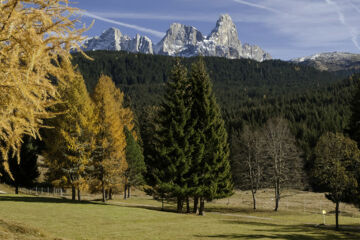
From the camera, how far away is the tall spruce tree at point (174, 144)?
30.7 metres

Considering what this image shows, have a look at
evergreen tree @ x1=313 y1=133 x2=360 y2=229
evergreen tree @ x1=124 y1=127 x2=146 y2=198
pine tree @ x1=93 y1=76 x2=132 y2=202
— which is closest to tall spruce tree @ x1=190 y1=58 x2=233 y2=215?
pine tree @ x1=93 y1=76 x2=132 y2=202

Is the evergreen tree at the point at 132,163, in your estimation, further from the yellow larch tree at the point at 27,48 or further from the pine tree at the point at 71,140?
the yellow larch tree at the point at 27,48

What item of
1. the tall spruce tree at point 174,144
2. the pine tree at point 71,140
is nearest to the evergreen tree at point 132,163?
the pine tree at point 71,140

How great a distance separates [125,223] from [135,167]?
31.2 meters

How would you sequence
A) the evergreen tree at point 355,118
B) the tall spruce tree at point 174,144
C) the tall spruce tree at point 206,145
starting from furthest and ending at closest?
Result: the evergreen tree at point 355,118 → the tall spruce tree at point 206,145 → the tall spruce tree at point 174,144

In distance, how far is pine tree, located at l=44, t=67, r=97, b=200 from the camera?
30547 millimetres

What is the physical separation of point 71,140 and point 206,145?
1317cm

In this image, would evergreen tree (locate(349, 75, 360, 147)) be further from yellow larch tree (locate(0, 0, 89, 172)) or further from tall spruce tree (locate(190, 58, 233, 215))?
yellow larch tree (locate(0, 0, 89, 172))

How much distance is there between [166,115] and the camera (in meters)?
32.6

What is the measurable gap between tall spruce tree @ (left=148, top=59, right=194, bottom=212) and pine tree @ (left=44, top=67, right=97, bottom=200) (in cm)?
660

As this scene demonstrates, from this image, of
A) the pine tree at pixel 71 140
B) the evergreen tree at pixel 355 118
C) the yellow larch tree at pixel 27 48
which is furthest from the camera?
the evergreen tree at pixel 355 118

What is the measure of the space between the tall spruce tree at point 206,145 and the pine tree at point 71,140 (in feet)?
34.0

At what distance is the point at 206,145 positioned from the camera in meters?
33.0

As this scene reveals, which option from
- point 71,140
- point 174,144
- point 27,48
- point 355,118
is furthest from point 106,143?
point 27,48
